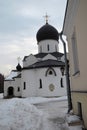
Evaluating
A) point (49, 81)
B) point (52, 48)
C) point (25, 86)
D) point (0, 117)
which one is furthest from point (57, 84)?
point (0, 117)

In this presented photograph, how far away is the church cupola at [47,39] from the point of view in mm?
33031

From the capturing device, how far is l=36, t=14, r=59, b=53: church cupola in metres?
33.0

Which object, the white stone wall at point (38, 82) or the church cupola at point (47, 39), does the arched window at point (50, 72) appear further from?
the church cupola at point (47, 39)

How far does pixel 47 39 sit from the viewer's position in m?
33.1

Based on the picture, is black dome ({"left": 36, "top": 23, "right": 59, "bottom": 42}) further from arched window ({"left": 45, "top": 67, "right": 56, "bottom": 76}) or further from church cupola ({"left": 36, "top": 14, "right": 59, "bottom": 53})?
arched window ({"left": 45, "top": 67, "right": 56, "bottom": 76})

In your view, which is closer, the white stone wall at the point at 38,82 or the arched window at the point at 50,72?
the white stone wall at the point at 38,82

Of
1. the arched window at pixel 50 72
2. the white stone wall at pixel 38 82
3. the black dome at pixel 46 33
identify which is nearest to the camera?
the white stone wall at pixel 38 82

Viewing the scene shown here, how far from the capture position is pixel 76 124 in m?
6.31

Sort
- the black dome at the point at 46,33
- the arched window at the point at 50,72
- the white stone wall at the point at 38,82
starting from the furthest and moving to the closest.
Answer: the black dome at the point at 46,33
the arched window at the point at 50,72
the white stone wall at the point at 38,82

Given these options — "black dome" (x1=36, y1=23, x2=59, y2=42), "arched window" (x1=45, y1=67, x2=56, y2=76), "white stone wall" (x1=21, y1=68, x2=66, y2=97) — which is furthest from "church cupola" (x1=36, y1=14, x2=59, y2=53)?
"arched window" (x1=45, y1=67, x2=56, y2=76)

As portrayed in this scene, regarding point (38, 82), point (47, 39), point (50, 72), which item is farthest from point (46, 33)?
point (38, 82)

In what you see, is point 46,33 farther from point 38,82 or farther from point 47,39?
point 38,82

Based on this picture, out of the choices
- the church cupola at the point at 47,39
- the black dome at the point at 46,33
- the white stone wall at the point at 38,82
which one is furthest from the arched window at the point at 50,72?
the black dome at the point at 46,33

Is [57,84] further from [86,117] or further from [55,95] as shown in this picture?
[86,117]
